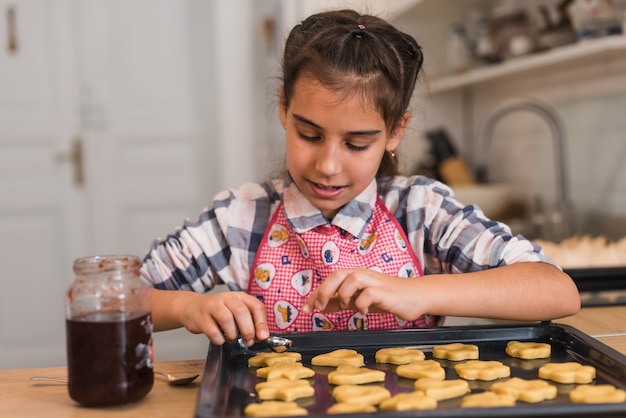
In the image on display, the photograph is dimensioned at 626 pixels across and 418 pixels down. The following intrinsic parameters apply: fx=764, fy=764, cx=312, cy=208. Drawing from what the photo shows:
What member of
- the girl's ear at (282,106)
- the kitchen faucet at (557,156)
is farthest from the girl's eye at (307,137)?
the kitchen faucet at (557,156)

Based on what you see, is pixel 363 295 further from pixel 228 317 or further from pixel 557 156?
pixel 557 156

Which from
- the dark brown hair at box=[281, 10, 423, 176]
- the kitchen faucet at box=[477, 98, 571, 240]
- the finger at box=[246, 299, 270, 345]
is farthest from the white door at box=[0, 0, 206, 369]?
the finger at box=[246, 299, 270, 345]

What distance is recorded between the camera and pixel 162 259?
1286 millimetres

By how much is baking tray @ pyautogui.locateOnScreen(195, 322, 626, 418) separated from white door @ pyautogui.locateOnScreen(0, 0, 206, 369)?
2944mm

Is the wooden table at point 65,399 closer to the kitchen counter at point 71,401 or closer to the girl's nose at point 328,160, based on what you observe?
the kitchen counter at point 71,401

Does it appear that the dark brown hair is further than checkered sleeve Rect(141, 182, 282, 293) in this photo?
No

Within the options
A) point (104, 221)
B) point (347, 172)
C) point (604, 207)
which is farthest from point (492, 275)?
point (104, 221)

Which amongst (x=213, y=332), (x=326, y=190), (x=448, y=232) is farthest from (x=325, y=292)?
(x=448, y=232)

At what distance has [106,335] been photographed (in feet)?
2.72

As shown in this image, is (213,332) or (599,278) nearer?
(213,332)

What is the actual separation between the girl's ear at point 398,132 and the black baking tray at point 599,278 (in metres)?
0.43

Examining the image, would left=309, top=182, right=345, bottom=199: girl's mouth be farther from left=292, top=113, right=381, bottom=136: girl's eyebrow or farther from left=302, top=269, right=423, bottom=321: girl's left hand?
left=302, top=269, right=423, bottom=321: girl's left hand

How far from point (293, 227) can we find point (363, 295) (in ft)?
1.16

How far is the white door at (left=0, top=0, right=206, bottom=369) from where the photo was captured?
371 cm
